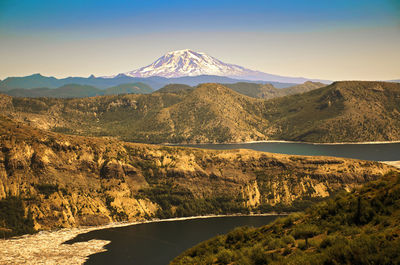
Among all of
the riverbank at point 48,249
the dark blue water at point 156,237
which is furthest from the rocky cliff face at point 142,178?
the dark blue water at point 156,237

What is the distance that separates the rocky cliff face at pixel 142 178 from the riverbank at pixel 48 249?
5.97 metres

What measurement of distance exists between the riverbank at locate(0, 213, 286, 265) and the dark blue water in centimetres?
255

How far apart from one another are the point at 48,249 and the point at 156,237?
84.2ft

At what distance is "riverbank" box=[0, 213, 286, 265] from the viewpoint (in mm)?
81000

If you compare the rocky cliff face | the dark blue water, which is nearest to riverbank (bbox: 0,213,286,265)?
the dark blue water

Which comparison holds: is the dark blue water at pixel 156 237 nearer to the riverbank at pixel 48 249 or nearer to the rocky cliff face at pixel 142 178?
the riverbank at pixel 48 249

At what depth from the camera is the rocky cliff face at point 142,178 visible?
110250 mm

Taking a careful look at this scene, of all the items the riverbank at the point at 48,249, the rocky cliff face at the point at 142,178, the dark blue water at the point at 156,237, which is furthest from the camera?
the rocky cliff face at the point at 142,178

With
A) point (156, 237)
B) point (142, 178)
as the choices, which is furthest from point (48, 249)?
point (142, 178)

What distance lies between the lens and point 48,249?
87750 millimetres

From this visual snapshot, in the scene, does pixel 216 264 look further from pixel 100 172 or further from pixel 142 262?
pixel 100 172

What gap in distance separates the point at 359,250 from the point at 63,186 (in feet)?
339

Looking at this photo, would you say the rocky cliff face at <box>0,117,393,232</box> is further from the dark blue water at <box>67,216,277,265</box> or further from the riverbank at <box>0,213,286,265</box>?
the dark blue water at <box>67,216,277,265</box>

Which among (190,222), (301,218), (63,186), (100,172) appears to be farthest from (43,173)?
(301,218)
